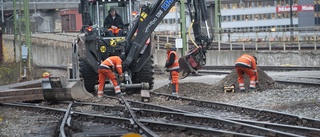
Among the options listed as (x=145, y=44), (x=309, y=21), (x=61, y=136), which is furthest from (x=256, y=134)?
(x=309, y=21)

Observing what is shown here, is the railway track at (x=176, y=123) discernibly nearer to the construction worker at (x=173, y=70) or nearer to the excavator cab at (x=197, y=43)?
the construction worker at (x=173, y=70)

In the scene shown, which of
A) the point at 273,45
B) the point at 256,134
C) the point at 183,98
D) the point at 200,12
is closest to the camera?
the point at 256,134

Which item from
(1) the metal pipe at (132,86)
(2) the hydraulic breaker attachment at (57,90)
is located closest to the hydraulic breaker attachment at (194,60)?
(1) the metal pipe at (132,86)

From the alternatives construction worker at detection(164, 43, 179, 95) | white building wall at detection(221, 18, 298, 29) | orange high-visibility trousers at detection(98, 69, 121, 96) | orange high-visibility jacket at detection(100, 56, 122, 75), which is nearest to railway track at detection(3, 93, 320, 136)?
orange high-visibility trousers at detection(98, 69, 121, 96)

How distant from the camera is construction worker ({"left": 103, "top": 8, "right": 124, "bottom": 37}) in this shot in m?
23.9

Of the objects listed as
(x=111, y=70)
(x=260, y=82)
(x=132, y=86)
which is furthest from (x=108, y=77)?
(x=260, y=82)

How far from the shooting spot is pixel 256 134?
1313 cm

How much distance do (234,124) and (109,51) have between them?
1084 cm

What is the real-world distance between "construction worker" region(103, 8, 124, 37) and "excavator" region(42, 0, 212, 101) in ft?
0.50

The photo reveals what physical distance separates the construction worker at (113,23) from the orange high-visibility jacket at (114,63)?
1880 millimetres

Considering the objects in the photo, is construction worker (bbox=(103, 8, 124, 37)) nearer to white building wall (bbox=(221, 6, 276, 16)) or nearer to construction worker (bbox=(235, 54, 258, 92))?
construction worker (bbox=(235, 54, 258, 92))

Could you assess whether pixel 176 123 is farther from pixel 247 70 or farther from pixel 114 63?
pixel 247 70

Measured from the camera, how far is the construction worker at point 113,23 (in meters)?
23.9

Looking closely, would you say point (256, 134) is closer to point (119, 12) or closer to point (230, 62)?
point (119, 12)
